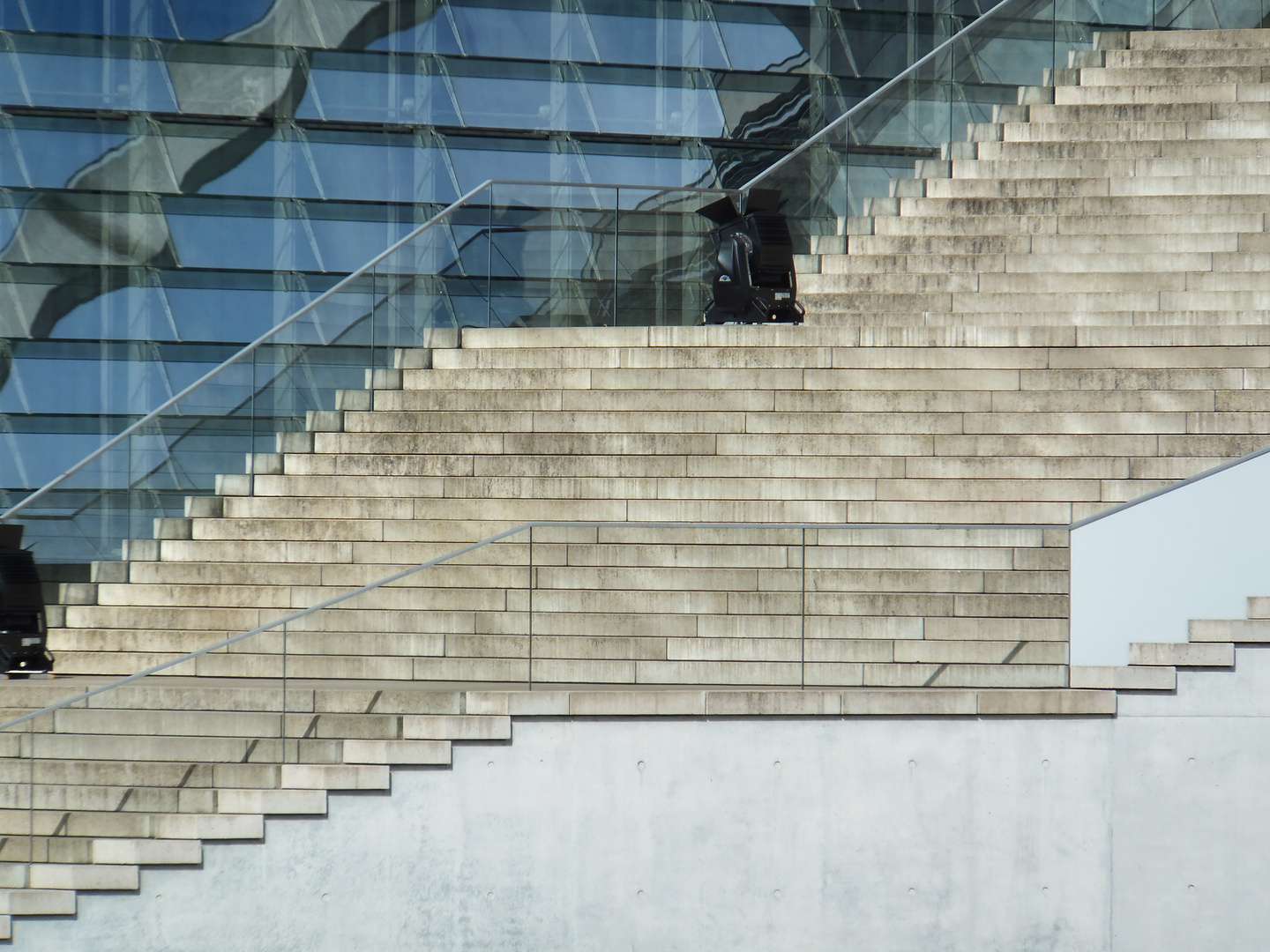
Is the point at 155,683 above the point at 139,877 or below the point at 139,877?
above

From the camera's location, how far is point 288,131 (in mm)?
17906

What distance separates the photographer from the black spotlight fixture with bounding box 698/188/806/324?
1064 cm

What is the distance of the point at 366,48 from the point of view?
18.1 metres

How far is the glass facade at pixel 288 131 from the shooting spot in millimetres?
17375

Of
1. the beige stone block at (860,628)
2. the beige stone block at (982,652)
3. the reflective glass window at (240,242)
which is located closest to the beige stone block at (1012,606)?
the beige stone block at (982,652)

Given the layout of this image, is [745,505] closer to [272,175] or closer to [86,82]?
[272,175]

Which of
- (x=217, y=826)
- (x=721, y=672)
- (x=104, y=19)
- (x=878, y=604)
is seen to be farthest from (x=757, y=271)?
(x=104, y=19)

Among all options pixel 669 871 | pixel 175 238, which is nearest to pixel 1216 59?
pixel 669 871

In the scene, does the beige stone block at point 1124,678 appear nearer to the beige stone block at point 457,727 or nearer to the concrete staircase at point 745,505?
the concrete staircase at point 745,505

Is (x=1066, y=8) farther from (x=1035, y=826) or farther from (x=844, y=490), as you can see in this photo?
(x=1035, y=826)

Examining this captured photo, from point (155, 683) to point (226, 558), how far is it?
2.78m

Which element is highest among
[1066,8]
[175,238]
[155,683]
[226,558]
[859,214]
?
[1066,8]

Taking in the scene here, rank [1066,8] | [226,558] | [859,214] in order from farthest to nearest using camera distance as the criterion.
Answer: [1066,8], [859,214], [226,558]

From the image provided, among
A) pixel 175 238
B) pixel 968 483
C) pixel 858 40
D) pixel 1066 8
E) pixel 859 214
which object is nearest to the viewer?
pixel 968 483
